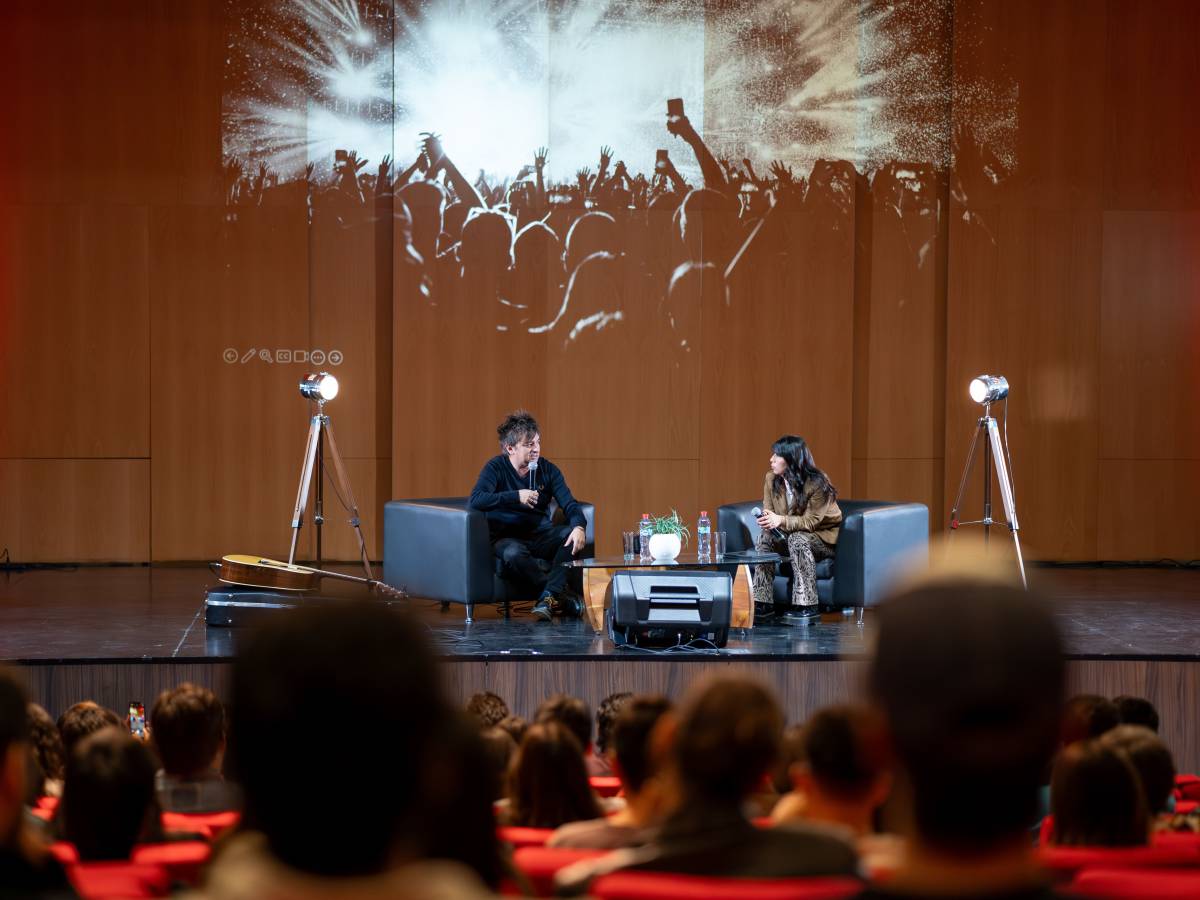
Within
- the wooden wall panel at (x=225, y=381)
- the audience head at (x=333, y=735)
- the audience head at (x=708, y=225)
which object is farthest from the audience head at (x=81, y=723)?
the audience head at (x=708, y=225)

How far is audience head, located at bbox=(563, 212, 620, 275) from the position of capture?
893 cm

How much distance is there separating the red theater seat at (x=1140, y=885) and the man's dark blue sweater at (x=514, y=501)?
497 cm

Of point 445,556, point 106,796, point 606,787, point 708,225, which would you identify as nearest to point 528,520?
point 445,556

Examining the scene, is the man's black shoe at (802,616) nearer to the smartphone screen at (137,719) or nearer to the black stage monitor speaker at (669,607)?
the black stage monitor speaker at (669,607)

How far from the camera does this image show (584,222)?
8938 millimetres

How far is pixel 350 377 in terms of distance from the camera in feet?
29.4

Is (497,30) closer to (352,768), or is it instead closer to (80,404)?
(80,404)

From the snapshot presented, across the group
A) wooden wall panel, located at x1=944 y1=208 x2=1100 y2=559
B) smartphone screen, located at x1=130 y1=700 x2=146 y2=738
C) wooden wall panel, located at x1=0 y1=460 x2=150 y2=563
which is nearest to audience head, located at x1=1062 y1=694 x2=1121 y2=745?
smartphone screen, located at x1=130 y1=700 x2=146 y2=738

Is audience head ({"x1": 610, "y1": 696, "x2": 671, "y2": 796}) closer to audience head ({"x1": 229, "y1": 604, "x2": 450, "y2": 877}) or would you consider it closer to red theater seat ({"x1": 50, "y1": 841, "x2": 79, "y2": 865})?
red theater seat ({"x1": 50, "y1": 841, "x2": 79, "y2": 865})

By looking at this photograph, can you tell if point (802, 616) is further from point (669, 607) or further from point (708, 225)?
point (708, 225)

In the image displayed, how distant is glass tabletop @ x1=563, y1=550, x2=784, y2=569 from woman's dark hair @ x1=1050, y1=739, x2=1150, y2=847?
3.91 metres

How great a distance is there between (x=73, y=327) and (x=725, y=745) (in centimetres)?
821

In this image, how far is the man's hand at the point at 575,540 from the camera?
6.58 metres

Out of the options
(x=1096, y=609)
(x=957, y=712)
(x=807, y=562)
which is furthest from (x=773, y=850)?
(x=1096, y=609)
